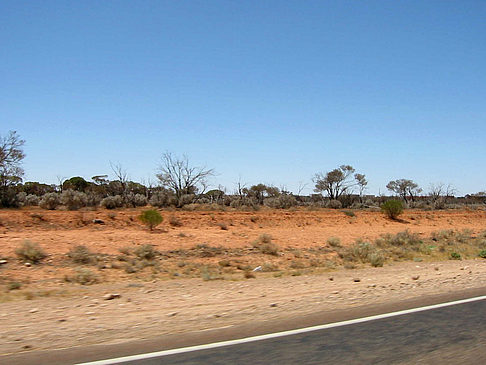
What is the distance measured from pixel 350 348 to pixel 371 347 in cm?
29

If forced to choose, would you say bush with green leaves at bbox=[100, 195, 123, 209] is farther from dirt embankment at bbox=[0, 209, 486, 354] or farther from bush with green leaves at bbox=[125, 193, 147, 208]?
dirt embankment at bbox=[0, 209, 486, 354]

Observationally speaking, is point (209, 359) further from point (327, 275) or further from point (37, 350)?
point (327, 275)

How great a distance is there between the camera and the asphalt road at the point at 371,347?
510 cm

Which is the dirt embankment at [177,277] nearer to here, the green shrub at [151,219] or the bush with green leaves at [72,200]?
the green shrub at [151,219]

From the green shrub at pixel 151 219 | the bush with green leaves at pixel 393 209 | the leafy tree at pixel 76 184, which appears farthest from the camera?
the leafy tree at pixel 76 184

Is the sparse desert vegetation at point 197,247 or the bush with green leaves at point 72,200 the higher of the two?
the bush with green leaves at point 72,200

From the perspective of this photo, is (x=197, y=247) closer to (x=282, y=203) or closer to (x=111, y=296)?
(x=111, y=296)

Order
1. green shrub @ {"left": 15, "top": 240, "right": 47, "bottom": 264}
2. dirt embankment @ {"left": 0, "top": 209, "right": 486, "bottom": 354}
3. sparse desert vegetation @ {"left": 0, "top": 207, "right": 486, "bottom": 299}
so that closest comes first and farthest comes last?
1. dirt embankment @ {"left": 0, "top": 209, "right": 486, "bottom": 354}
2. sparse desert vegetation @ {"left": 0, "top": 207, "right": 486, "bottom": 299}
3. green shrub @ {"left": 15, "top": 240, "right": 47, "bottom": 264}

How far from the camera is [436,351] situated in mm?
5434

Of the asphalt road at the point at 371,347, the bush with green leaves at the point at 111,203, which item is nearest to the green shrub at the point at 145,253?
the asphalt road at the point at 371,347

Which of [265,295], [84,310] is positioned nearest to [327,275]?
[265,295]

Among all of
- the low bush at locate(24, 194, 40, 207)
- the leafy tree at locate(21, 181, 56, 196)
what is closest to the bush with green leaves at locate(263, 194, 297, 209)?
the low bush at locate(24, 194, 40, 207)

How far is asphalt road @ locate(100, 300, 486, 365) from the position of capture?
5.10 m

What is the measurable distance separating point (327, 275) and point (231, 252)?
312 inches
